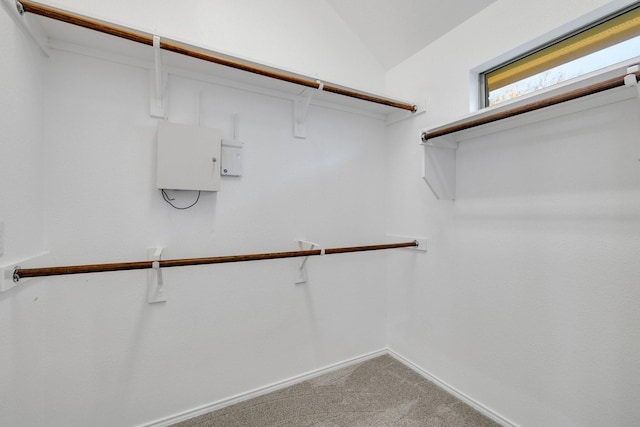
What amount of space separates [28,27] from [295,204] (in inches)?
55.9

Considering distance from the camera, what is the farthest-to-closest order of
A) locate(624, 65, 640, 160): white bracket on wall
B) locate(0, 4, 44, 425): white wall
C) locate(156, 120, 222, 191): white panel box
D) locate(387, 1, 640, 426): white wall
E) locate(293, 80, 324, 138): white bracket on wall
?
1. locate(293, 80, 324, 138): white bracket on wall
2. locate(156, 120, 222, 191): white panel box
3. locate(387, 1, 640, 426): white wall
4. locate(0, 4, 44, 425): white wall
5. locate(624, 65, 640, 160): white bracket on wall

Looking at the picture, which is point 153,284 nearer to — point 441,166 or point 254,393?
point 254,393

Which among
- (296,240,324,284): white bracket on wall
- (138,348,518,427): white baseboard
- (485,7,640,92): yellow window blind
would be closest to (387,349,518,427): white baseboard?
(138,348,518,427): white baseboard

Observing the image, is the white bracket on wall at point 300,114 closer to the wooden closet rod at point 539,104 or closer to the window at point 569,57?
the wooden closet rod at point 539,104

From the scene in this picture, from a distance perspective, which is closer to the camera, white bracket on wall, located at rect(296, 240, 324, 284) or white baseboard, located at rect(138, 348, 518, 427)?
white baseboard, located at rect(138, 348, 518, 427)

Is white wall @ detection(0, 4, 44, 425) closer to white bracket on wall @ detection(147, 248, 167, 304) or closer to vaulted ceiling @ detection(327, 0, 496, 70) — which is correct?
white bracket on wall @ detection(147, 248, 167, 304)

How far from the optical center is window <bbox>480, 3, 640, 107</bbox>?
1.16 meters

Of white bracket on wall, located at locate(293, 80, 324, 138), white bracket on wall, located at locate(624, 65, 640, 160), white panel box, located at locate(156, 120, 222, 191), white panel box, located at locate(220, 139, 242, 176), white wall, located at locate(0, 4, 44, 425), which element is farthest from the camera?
white bracket on wall, located at locate(293, 80, 324, 138)

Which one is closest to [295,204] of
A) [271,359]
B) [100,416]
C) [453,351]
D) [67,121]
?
[271,359]

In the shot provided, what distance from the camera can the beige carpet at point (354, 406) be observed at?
1520mm

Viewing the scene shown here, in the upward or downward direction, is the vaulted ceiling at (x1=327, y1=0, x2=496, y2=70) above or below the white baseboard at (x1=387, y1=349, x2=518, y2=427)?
above

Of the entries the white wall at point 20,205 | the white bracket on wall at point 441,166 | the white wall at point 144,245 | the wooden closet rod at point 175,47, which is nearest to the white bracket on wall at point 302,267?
the white wall at point 144,245

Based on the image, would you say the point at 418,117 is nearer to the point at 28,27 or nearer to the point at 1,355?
the point at 28,27

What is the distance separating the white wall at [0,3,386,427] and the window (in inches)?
37.7
